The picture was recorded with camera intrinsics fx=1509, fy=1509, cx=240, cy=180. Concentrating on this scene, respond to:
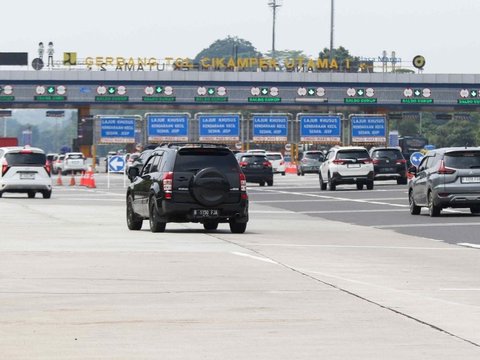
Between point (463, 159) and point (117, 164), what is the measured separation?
100 feet

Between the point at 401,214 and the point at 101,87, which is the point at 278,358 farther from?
the point at 101,87

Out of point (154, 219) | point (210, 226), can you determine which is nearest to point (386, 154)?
point (210, 226)

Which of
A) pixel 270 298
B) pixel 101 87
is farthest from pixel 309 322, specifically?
pixel 101 87

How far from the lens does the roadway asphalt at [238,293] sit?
10.8 meters

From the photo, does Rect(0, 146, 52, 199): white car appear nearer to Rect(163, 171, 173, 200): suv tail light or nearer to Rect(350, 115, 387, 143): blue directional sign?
Rect(163, 171, 173, 200): suv tail light

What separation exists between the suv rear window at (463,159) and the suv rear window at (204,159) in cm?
974

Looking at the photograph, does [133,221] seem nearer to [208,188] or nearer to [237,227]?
[237,227]

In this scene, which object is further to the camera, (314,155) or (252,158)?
(314,155)

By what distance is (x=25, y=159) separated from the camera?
164ft

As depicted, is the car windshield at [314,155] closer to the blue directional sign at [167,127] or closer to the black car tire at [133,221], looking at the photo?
the blue directional sign at [167,127]

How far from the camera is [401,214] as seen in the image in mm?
37312

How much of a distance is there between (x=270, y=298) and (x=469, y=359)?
455cm

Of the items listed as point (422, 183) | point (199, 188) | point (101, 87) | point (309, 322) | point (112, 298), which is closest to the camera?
point (309, 322)

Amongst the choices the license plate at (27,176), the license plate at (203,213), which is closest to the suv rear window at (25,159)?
the license plate at (27,176)
